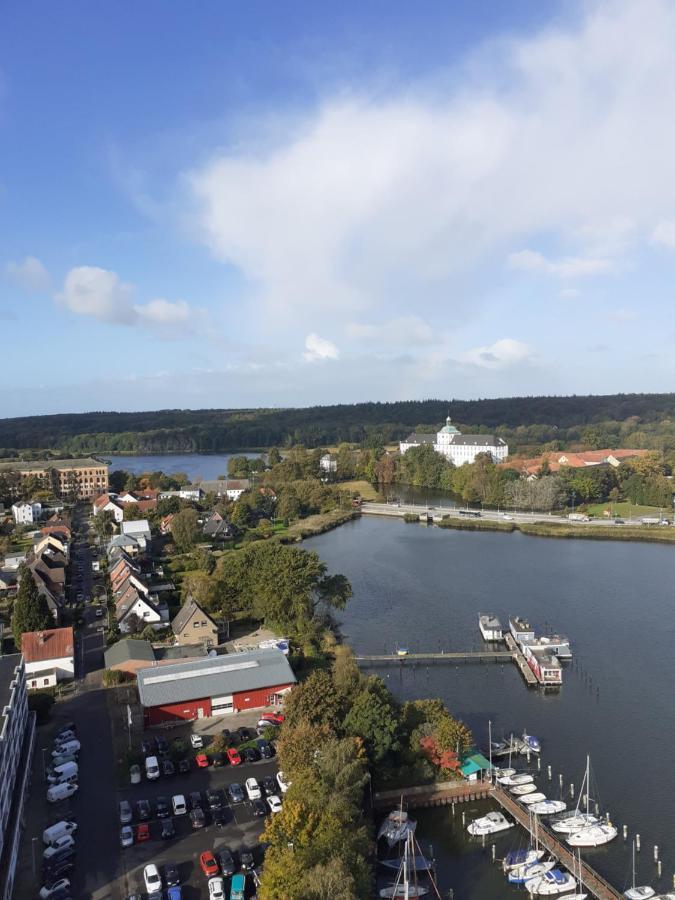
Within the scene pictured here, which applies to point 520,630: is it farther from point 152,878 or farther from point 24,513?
point 24,513

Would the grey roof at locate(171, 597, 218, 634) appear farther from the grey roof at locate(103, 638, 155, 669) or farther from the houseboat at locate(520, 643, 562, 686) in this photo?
the houseboat at locate(520, 643, 562, 686)

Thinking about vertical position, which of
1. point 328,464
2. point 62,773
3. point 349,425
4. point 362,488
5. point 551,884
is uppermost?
point 349,425

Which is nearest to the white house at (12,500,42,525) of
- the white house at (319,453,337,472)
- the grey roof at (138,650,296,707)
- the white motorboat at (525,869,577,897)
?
the white house at (319,453,337,472)

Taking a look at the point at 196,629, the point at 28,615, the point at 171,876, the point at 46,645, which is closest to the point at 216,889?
the point at 171,876

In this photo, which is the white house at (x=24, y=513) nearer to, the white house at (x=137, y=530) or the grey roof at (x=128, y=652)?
the white house at (x=137, y=530)

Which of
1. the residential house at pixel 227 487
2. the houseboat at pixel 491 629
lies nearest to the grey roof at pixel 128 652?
the houseboat at pixel 491 629

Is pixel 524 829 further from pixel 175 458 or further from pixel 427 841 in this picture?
pixel 175 458

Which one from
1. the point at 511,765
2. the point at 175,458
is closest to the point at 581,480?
the point at 511,765
